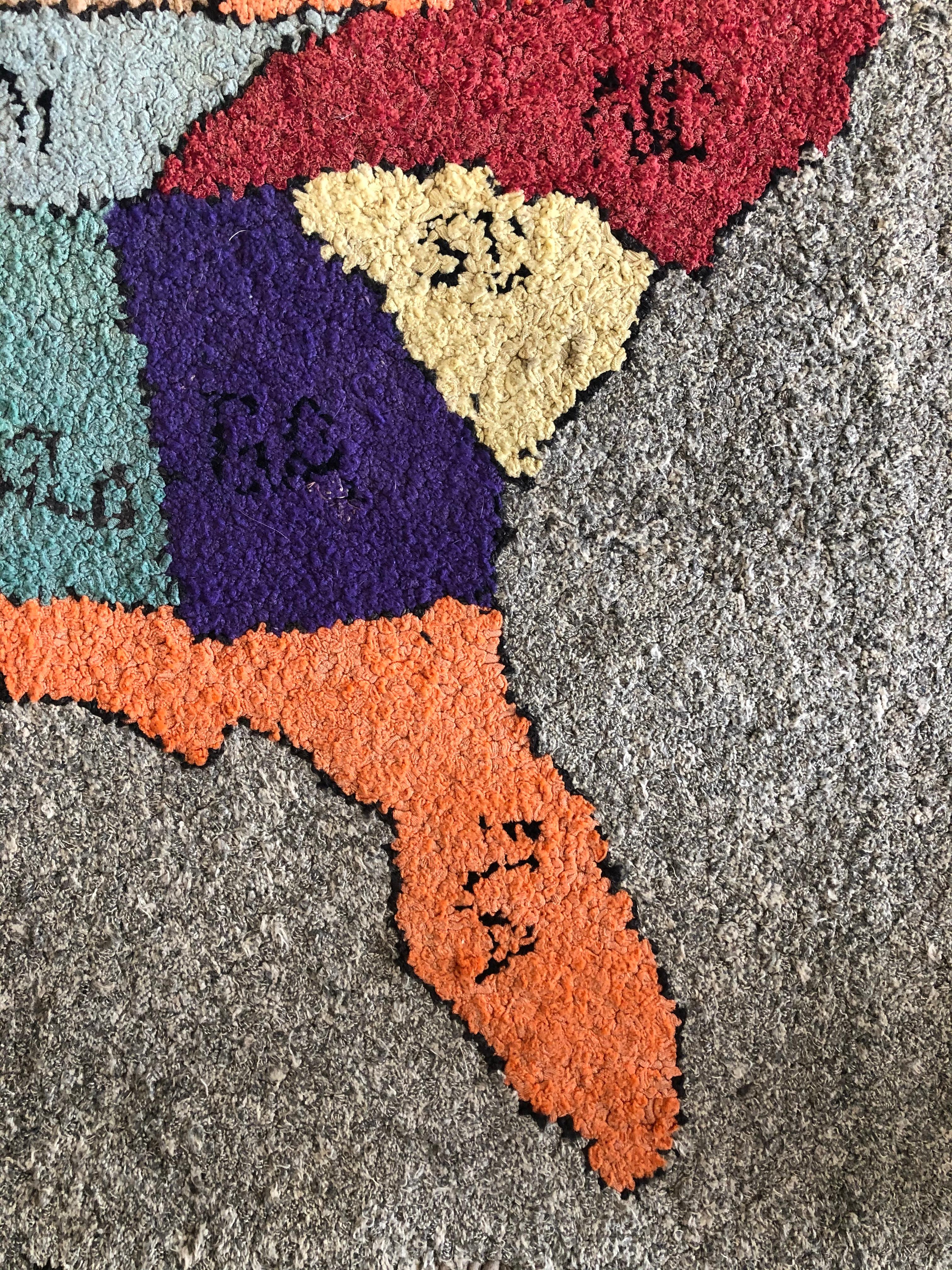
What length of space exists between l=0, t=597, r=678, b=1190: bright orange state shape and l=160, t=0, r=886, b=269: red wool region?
13.2 inches

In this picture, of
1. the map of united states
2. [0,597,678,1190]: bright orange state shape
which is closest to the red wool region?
the map of united states

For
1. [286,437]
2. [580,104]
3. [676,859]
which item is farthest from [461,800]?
[580,104]

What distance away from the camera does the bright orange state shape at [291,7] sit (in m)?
0.64

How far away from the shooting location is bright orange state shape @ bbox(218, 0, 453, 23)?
64 centimetres

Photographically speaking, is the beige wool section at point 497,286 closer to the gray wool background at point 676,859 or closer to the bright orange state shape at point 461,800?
the gray wool background at point 676,859

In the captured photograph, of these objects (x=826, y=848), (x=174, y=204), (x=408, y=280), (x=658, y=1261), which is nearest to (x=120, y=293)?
(x=174, y=204)

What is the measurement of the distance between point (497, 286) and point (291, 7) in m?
0.26

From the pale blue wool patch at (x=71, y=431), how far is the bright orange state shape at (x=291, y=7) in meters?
0.18

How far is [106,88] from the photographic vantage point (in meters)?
0.63

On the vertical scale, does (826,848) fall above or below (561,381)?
below

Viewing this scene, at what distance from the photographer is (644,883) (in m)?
0.66

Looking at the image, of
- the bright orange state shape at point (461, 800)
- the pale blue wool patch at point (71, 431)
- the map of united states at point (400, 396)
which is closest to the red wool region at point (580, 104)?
the map of united states at point (400, 396)

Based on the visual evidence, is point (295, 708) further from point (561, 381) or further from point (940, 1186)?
point (940, 1186)

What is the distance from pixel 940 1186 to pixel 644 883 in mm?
317
